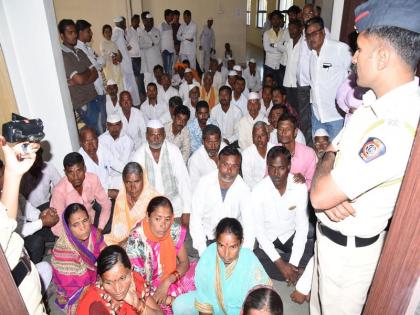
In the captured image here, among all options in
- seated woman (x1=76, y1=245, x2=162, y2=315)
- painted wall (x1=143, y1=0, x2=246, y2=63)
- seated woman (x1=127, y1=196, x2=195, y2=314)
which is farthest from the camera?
painted wall (x1=143, y1=0, x2=246, y2=63)

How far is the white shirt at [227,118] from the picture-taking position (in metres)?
4.96

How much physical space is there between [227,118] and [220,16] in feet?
18.8

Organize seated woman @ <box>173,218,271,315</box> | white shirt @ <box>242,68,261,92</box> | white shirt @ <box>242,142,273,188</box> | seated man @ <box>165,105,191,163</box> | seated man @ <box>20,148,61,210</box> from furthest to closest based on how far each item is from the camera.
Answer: white shirt @ <box>242,68,261,92</box> < seated man @ <box>165,105,191,163</box> < white shirt @ <box>242,142,273,188</box> < seated man @ <box>20,148,61,210</box> < seated woman @ <box>173,218,271,315</box>

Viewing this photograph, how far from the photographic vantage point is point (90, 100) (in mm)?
4602

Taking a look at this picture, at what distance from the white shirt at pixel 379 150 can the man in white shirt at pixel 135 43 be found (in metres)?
6.61

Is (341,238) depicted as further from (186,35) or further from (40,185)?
(186,35)

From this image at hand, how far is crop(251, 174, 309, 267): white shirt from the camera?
109 inches

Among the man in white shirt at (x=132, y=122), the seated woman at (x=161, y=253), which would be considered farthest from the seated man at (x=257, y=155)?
the man in white shirt at (x=132, y=122)

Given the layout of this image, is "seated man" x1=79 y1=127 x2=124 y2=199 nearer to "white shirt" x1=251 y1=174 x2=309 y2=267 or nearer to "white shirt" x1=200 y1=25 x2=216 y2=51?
"white shirt" x1=251 y1=174 x2=309 y2=267

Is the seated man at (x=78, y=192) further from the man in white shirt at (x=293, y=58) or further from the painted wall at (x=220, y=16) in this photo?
the painted wall at (x=220, y=16)

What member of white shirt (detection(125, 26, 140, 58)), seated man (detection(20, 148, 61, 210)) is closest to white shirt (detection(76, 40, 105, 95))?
seated man (detection(20, 148, 61, 210))

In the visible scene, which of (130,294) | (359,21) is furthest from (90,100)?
(359,21)

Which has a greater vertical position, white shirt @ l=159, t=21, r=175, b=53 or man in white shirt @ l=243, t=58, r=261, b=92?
white shirt @ l=159, t=21, r=175, b=53

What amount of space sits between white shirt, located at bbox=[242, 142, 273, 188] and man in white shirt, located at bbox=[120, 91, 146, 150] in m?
1.73
